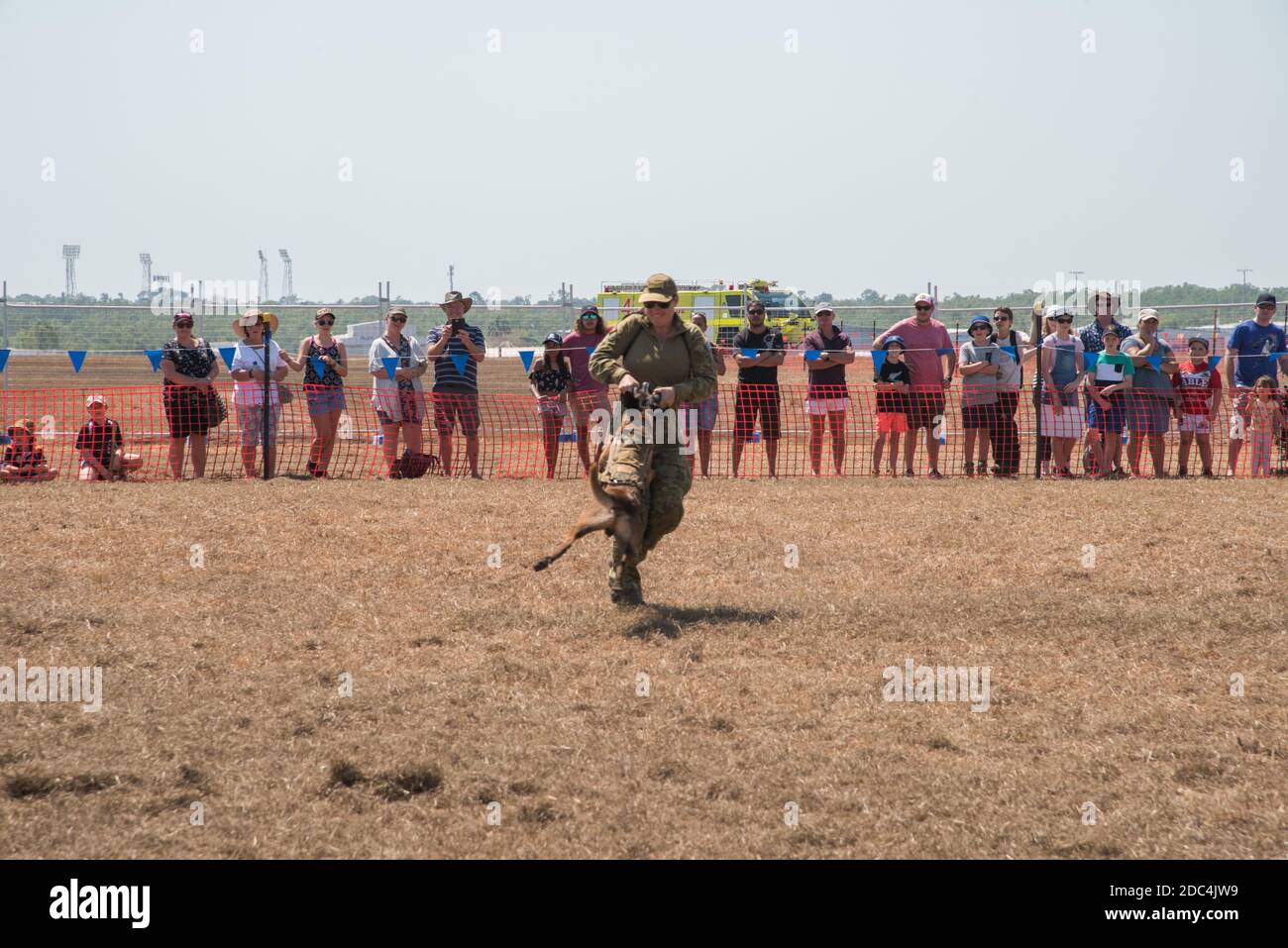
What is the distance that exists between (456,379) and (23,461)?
4.39m

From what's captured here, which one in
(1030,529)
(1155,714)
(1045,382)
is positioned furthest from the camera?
(1045,382)

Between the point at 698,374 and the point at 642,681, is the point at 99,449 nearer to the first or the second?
the point at 698,374

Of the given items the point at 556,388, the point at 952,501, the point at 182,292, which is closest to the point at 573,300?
the point at 182,292

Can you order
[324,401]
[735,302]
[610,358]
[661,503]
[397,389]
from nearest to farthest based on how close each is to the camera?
[661,503] → [610,358] → [324,401] → [397,389] → [735,302]

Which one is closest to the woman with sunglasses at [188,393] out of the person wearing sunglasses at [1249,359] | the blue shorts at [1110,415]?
the blue shorts at [1110,415]

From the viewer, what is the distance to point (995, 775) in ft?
17.5

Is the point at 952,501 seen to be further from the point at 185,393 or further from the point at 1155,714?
the point at 185,393

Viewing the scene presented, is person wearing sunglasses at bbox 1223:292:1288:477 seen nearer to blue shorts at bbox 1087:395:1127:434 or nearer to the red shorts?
blue shorts at bbox 1087:395:1127:434

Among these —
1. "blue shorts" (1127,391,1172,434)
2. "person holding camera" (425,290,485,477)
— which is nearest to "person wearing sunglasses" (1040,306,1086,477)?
"blue shorts" (1127,391,1172,434)

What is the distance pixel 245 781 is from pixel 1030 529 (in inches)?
280

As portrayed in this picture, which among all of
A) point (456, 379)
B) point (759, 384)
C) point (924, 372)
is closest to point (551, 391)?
point (456, 379)

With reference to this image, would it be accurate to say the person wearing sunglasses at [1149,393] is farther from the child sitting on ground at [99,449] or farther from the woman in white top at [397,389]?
the child sitting on ground at [99,449]

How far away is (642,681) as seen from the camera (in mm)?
6527
